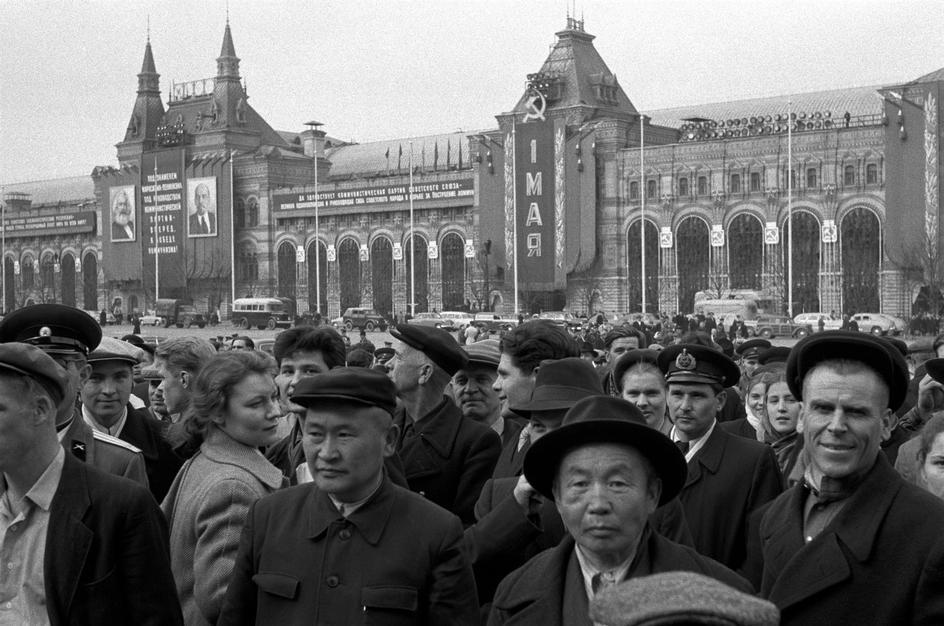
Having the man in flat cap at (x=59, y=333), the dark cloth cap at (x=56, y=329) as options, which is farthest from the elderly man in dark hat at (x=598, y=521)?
the dark cloth cap at (x=56, y=329)

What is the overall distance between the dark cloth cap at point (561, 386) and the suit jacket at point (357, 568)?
852 mm

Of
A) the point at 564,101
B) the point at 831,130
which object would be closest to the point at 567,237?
the point at 564,101

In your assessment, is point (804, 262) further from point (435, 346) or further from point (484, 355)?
point (435, 346)

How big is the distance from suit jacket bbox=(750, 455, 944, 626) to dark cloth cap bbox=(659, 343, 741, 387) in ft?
6.88

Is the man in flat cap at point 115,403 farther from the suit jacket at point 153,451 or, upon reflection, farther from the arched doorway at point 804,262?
the arched doorway at point 804,262

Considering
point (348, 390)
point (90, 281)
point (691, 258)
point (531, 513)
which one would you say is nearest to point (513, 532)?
point (531, 513)

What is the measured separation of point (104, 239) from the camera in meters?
77.4

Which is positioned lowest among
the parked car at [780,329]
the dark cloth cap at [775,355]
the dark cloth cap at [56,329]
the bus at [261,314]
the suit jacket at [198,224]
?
the parked car at [780,329]

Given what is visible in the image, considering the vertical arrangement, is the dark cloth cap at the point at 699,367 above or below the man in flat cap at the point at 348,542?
above

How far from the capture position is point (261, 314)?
6206 centimetres

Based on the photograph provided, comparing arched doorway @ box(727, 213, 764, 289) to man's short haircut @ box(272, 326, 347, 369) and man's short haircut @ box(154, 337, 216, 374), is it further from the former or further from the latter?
man's short haircut @ box(272, 326, 347, 369)

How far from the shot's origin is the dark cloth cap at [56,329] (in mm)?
5277

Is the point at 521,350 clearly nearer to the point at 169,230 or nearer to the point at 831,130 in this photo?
the point at 831,130

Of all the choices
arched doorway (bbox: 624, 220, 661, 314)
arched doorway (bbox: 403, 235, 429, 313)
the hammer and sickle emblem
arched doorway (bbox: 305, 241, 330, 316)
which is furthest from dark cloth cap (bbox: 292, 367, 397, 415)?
arched doorway (bbox: 305, 241, 330, 316)
